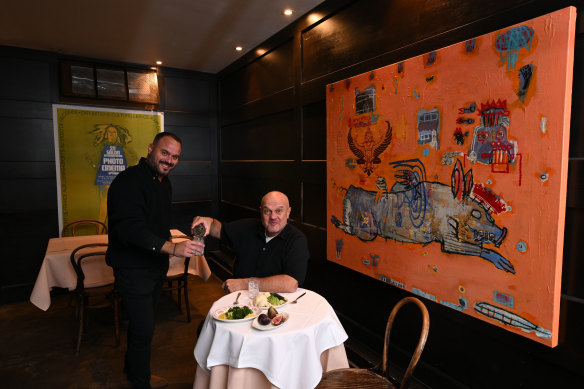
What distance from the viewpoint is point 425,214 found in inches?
82.9

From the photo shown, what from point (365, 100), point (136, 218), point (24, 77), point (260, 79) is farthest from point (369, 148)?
point (24, 77)

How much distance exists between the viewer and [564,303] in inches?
62.4

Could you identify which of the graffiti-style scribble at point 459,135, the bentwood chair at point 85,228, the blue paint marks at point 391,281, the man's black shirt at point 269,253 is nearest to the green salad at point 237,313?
the man's black shirt at point 269,253

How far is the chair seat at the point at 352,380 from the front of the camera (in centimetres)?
171

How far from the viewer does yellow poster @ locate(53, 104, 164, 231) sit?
4.48 meters

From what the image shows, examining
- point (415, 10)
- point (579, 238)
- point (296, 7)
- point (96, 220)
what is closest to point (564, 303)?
point (579, 238)

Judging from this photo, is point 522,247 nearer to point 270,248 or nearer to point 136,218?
point 270,248

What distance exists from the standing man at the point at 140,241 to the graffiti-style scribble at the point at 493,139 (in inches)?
69.6

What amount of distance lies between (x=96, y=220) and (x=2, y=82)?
1.89 m

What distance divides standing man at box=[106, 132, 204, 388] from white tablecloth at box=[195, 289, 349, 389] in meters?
0.70

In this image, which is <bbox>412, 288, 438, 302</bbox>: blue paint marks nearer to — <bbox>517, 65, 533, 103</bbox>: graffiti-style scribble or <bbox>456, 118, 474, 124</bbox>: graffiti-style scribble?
<bbox>456, 118, 474, 124</bbox>: graffiti-style scribble

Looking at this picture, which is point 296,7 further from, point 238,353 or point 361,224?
point 238,353

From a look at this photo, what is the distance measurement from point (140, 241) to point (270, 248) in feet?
2.59

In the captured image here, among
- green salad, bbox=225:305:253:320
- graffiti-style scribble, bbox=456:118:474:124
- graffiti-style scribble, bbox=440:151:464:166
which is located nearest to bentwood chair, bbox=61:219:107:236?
green salad, bbox=225:305:253:320
